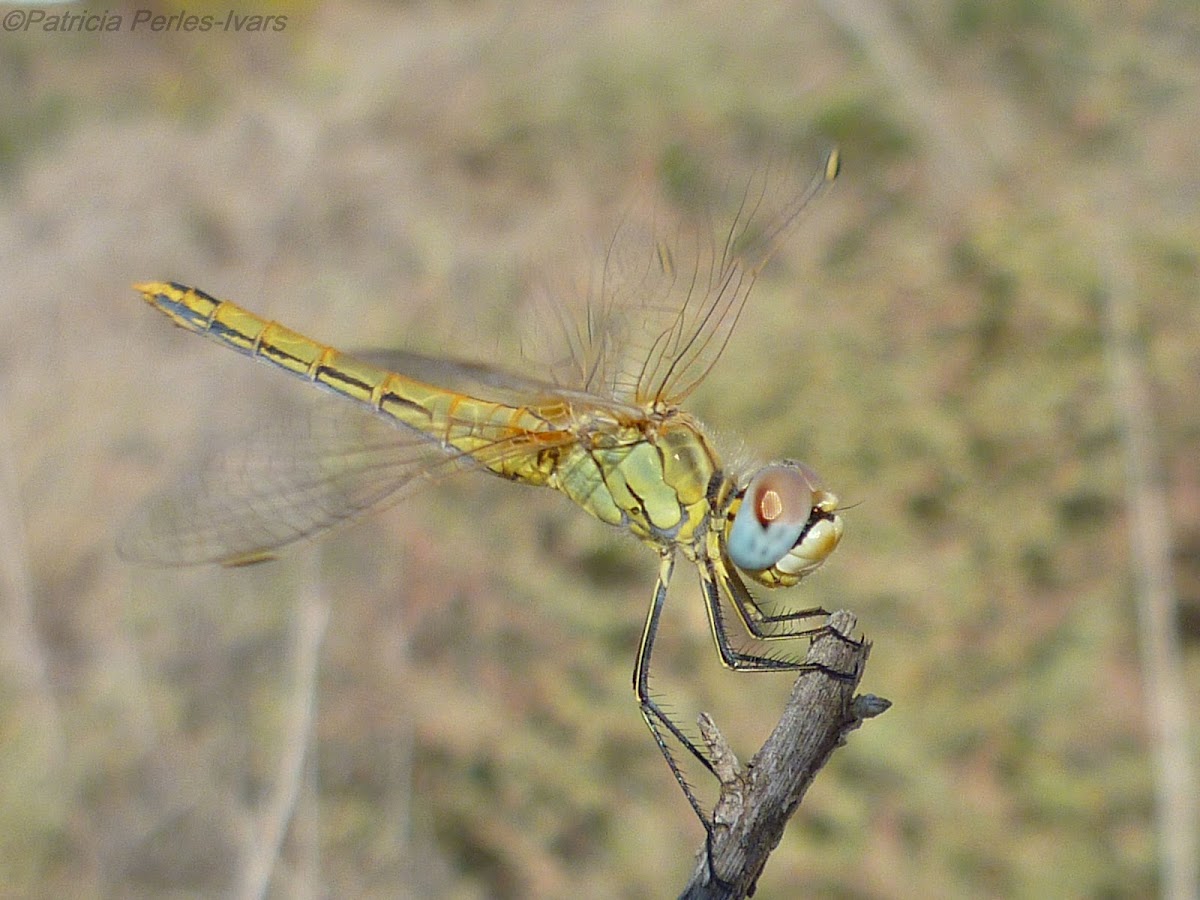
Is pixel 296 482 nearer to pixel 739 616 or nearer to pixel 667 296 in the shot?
pixel 667 296

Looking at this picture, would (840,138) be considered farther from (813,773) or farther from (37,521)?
(813,773)

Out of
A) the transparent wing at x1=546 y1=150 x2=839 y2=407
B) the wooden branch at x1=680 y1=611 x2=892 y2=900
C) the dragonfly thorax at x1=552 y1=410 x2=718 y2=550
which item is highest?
the transparent wing at x1=546 y1=150 x2=839 y2=407

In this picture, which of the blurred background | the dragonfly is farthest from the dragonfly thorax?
the blurred background

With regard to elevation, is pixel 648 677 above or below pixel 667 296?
below

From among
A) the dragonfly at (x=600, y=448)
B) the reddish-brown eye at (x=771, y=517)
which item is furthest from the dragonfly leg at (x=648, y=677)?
the reddish-brown eye at (x=771, y=517)

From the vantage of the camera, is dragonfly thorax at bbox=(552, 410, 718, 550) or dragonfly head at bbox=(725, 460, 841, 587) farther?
dragonfly thorax at bbox=(552, 410, 718, 550)

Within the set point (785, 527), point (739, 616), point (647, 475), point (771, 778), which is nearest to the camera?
point (771, 778)

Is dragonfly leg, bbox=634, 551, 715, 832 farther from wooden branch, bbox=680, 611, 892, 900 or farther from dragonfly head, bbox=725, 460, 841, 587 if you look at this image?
wooden branch, bbox=680, 611, 892, 900

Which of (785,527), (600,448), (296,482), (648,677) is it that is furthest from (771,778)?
(296,482)
